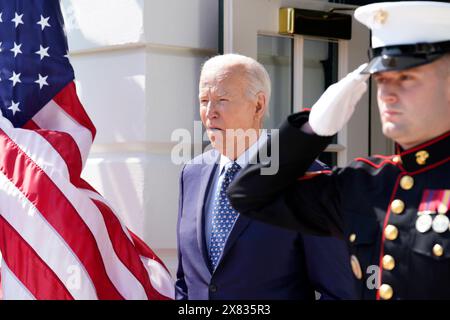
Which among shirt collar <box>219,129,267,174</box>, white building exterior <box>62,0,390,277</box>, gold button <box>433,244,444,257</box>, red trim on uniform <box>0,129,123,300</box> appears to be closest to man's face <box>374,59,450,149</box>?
gold button <box>433,244,444,257</box>

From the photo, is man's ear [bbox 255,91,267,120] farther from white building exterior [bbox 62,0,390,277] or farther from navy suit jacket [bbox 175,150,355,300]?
white building exterior [bbox 62,0,390,277]

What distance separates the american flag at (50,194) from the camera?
10.6 feet

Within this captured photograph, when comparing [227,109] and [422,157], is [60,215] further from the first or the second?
[422,157]

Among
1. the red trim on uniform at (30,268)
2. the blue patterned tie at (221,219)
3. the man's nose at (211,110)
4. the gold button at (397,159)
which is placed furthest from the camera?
the red trim on uniform at (30,268)

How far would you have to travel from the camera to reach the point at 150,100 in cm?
398

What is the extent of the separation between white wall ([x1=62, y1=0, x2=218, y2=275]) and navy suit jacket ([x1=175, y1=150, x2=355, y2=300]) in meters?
1.05

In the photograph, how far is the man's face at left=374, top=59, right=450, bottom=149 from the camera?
2.01 meters

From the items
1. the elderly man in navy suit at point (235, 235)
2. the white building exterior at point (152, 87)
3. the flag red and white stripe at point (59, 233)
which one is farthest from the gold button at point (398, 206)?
the white building exterior at point (152, 87)

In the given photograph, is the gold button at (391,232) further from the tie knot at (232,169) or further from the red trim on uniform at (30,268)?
the red trim on uniform at (30,268)

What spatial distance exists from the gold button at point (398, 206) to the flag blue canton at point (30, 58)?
1768 mm

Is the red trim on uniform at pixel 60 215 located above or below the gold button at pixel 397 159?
below

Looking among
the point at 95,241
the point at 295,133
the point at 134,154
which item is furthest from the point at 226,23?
the point at 295,133

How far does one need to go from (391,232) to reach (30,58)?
1.86 m

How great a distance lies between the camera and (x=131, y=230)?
400 cm
